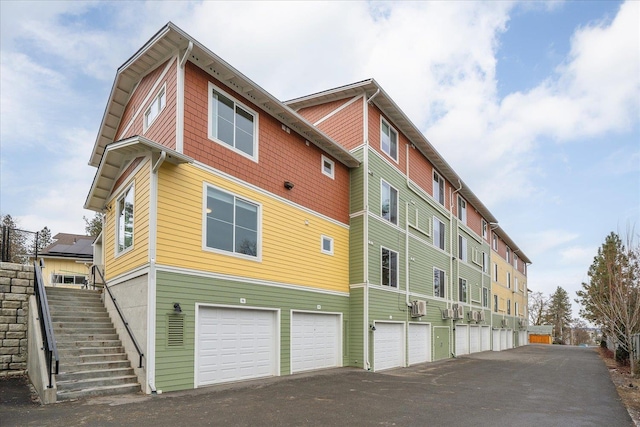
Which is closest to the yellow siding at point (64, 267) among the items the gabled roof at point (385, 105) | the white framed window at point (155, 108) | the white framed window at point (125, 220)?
the white framed window at point (125, 220)

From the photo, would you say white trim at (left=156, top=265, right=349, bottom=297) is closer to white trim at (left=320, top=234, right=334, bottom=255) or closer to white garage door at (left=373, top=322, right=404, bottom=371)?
white trim at (left=320, top=234, right=334, bottom=255)

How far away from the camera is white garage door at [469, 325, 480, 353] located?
2636cm

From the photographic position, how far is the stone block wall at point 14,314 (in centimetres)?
999

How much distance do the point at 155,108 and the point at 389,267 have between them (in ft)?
32.4

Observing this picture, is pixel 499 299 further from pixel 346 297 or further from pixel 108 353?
pixel 108 353

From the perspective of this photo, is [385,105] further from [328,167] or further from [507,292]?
[507,292]

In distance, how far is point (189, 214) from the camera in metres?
9.95

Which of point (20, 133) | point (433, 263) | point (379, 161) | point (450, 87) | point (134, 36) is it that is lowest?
point (433, 263)

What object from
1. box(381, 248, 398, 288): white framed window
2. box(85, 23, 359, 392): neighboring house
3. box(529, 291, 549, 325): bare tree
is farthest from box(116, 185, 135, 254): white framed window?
box(529, 291, 549, 325): bare tree

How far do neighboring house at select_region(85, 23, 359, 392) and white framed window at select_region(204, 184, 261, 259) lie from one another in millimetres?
29

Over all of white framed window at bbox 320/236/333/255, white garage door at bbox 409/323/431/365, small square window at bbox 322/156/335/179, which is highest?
small square window at bbox 322/156/335/179

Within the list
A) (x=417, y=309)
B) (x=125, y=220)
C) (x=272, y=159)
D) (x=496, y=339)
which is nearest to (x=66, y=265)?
(x=125, y=220)

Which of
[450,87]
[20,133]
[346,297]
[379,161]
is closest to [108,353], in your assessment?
[346,297]

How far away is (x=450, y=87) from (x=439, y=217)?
753 centimetres
